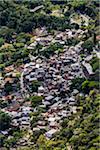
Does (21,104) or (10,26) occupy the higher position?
(10,26)

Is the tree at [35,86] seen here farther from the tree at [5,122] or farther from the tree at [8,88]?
the tree at [5,122]

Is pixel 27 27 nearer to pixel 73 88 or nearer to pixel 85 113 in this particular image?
pixel 73 88

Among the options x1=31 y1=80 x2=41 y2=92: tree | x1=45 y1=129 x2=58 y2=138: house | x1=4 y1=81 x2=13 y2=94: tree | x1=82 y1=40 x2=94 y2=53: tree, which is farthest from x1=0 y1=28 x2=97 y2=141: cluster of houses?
x1=82 y1=40 x2=94 y2=53: tree

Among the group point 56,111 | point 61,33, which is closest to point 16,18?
point 61,33

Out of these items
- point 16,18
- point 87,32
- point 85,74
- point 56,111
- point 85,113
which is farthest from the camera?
point 16,18

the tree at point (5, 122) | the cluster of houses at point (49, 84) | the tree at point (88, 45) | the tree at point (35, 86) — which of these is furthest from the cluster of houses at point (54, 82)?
the tree at point (5, 122)

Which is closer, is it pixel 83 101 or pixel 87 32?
pixel 83 101

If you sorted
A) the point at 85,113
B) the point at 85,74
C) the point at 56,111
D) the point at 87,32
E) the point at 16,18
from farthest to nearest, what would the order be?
the point at 16,18 → the point at 87,32 → the point at 85,74 → the point at 56,111 → the point at 85,113
